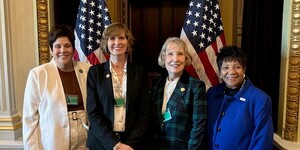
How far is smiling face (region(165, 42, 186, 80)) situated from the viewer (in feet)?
6.07

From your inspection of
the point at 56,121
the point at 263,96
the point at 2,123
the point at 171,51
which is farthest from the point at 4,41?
the point at 263,96

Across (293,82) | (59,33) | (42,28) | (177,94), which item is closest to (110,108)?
(177,94)

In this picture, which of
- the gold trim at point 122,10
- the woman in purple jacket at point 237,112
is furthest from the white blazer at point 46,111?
the gold trim at point 122,10

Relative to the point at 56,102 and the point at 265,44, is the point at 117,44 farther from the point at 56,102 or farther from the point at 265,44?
the point at 265,44

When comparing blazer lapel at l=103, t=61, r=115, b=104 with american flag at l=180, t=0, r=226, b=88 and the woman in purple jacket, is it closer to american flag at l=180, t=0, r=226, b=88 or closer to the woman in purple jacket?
the woman in purple jacket

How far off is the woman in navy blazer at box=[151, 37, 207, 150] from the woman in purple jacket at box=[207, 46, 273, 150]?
10cm

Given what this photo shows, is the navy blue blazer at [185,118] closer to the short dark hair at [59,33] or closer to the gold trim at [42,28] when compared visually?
the short dark hair at [59,33]

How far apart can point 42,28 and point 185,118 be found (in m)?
1.44

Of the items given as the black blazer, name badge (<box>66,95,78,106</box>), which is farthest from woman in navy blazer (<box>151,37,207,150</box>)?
name badge (<box>66,95,78,106</box>)

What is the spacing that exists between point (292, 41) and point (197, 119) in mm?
895

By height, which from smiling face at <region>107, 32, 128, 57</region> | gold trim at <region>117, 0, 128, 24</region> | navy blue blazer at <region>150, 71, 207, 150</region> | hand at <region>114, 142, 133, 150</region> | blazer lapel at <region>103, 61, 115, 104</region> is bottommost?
hand at <region>114, 142, 133, 150</region>

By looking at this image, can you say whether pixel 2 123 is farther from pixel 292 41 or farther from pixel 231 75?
pixel 292 41

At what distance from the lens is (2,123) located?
2492mm

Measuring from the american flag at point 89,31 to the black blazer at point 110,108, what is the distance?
25.9 inches
